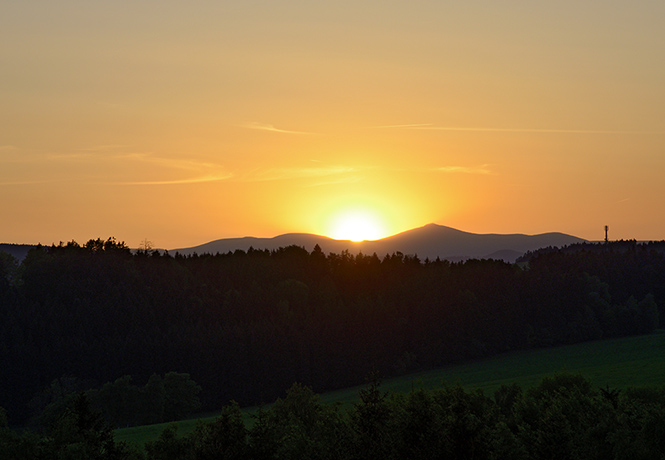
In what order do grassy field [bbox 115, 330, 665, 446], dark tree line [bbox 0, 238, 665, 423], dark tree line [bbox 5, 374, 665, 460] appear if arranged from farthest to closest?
dark tree line [bbox 0, 238, 665, 423] < grassy field [bbox 115, 330, 665, 446] < dark tree line [bbox 5, 374, 665, 460]

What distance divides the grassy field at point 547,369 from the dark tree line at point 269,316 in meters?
7.76

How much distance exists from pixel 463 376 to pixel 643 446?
90.4 meters

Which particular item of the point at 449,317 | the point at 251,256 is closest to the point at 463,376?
the point at 449,317

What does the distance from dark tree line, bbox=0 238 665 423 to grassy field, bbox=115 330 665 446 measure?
776 cm

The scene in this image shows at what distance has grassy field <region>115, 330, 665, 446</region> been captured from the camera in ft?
330

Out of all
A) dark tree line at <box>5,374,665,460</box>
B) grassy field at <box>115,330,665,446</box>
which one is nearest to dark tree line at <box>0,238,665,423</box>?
grassy field at <box>115,330,665,446</box>

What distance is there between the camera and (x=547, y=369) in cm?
13212

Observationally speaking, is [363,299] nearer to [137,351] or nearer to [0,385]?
[137,351]

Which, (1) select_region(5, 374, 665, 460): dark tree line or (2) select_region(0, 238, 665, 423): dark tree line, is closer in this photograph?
(1) select_region(5, 374, 665, 460): dark tree line

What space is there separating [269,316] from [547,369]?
A: 63.1 meters

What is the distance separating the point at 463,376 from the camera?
13725cm

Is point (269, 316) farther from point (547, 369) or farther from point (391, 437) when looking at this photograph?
point (391, 437)

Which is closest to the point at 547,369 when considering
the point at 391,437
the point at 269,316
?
the point at 269,316

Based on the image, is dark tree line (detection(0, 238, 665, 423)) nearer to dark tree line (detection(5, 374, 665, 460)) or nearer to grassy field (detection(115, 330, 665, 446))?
grassy field (detection(115, 330, 665, 446))
